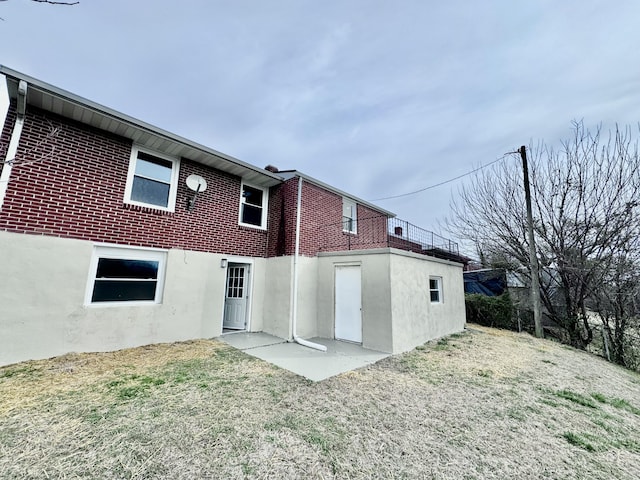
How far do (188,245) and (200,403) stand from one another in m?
4.58

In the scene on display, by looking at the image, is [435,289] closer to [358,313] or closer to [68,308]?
[358,313]

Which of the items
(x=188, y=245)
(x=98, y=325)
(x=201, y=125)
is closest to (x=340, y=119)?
(x=201, y=125)

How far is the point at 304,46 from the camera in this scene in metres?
9.29

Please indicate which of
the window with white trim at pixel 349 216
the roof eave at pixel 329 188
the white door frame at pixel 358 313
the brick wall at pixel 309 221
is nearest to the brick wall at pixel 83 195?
the brick wall at pixel 309 221

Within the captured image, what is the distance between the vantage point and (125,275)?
20.4 feet

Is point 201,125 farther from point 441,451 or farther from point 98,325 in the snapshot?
point 441,451

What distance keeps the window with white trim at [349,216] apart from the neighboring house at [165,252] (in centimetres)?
38

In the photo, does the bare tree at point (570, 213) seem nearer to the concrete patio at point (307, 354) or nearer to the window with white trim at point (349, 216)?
the window with white trim at point (349, 216)

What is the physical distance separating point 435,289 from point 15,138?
38.2 ft

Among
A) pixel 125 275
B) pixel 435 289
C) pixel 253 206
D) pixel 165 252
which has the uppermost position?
pixel 253 206

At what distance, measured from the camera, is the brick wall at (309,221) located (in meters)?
8.48

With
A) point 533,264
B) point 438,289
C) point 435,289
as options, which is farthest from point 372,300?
point 533,264

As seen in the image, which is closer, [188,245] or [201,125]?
[188,245]

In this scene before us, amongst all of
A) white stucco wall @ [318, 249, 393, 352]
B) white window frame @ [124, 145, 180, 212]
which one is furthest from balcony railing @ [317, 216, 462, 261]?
white window frame @ [124, 145, 180, 212]
